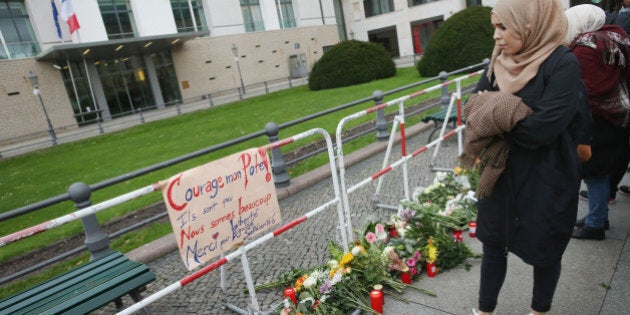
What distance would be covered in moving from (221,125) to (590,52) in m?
13.3

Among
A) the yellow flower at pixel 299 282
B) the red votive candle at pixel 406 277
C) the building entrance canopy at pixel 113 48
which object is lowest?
the red votive candle at pixel 406 277

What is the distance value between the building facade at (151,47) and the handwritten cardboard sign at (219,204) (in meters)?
18.5

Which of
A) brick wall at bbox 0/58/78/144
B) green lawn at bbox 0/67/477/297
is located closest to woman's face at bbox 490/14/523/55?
green lawn at bbox 0/67/477/297

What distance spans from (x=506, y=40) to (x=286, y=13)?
3865cm

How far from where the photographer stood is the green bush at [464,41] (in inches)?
642

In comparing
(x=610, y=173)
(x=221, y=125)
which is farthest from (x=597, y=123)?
(x=221, y=125)

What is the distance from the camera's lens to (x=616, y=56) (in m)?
2.64

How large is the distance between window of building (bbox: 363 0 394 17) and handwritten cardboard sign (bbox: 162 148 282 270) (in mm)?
42173

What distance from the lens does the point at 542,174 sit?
1946 millimetres

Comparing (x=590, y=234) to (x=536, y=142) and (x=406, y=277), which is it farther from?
(x=536, y=142)


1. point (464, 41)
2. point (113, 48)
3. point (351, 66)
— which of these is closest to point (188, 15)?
point (113, 48)

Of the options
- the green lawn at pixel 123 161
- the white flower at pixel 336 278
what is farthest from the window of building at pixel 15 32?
the white flower at pixel 336 278

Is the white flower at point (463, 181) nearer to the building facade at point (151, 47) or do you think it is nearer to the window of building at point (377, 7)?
the building facade at point (151, 47)

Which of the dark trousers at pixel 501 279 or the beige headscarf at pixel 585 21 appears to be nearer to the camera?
the dark trousers at pixel 501 279
